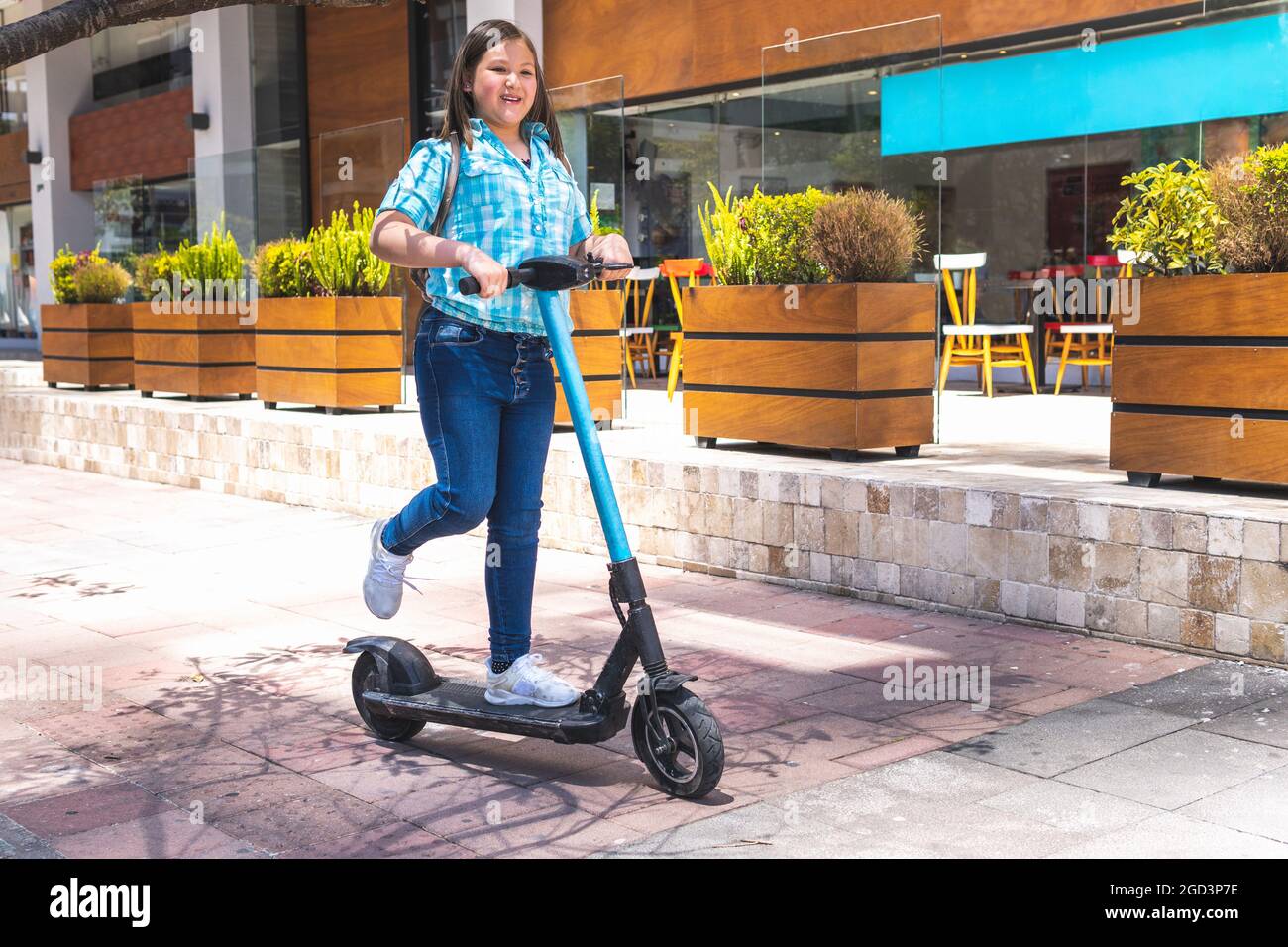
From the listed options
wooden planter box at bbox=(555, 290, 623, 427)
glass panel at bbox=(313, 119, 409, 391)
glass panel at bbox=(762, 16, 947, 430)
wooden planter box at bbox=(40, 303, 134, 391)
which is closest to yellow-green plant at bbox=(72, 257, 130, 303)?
wooden planter box at bbox=(40, 303, 134, 391)

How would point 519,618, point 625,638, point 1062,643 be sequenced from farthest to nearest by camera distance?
1. point 1062,643
2. point 519,618
3. point 625,638

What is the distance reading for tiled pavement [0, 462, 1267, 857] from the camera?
3174 millimetres

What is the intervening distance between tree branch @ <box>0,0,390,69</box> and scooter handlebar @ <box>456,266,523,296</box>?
99 cm

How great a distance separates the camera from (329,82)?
16.8 m

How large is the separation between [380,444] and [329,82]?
32.8 ft

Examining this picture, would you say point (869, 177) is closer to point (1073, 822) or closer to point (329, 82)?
point (1073, 822)

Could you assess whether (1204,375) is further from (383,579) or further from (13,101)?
(13,101)

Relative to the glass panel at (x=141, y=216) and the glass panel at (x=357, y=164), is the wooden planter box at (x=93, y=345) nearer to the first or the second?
the glass panel at (x=141, y=216)

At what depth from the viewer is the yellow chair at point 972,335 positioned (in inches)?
401

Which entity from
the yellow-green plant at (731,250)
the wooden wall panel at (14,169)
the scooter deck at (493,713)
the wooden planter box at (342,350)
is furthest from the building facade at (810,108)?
the wooden wall panel at (14,169)

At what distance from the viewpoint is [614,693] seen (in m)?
3.46

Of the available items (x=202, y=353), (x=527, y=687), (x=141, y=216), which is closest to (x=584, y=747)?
(x=527, y=687)

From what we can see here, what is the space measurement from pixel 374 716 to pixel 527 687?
19.0 inches
